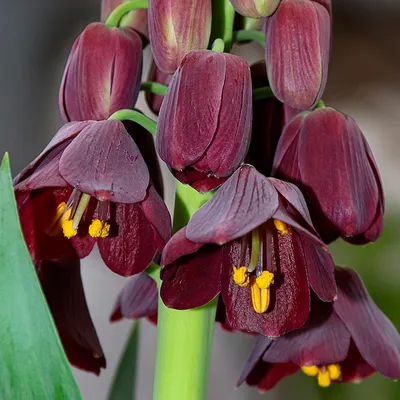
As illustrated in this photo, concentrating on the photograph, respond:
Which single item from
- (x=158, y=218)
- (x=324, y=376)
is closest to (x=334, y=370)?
(x=324, y=376)

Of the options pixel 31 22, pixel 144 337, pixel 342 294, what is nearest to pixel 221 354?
pixel 144 337

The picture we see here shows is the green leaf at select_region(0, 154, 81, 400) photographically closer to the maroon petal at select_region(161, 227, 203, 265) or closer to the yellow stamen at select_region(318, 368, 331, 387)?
the maroon petal at select_region(161, 227, 203, 265)

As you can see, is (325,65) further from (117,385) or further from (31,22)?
(31,22)

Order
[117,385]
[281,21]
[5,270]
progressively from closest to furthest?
[5,270] < [281,21] < [117,385]

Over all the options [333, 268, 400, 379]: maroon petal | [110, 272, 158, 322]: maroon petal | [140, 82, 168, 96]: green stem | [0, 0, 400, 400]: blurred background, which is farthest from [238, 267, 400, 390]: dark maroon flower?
[0, 0, 400, 400]: blurred background

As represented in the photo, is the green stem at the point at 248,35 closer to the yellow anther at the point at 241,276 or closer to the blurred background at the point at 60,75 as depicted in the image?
the yellow anther at the point at 241,276

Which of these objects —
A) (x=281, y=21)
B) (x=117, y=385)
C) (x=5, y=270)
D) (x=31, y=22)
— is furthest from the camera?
(x=31, y=22)
